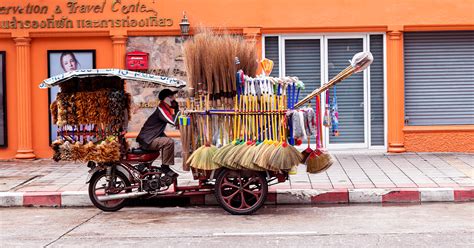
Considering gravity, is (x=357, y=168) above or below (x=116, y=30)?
below

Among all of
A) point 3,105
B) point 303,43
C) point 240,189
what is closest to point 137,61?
point 3,105

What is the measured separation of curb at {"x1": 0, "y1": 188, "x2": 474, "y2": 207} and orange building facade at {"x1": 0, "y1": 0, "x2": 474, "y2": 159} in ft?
13.6

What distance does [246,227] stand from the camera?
8773mm

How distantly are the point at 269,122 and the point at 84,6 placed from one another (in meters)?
6.56

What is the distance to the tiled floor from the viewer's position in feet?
37.4

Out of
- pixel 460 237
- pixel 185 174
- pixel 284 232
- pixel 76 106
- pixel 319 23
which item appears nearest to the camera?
pixel 460 237

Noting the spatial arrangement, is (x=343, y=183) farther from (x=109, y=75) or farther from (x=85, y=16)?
(x=85, y=16)

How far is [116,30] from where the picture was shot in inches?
580

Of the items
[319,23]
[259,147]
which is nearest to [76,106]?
[259,147]

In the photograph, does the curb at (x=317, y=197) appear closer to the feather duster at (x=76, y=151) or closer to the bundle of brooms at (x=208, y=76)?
the feather duster at (x=76, y=151)

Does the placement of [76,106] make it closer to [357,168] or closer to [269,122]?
[269,122]

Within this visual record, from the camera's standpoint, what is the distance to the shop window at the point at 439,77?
14930 millimetres

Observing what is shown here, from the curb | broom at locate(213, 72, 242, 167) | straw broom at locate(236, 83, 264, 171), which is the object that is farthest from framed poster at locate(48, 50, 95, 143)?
straw broom at locate(236, 83, 264, 171)

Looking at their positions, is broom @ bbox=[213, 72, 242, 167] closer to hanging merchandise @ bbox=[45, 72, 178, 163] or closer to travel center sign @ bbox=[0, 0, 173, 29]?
hanging merchandise @ bbox=[45, 72, 178, 163]
